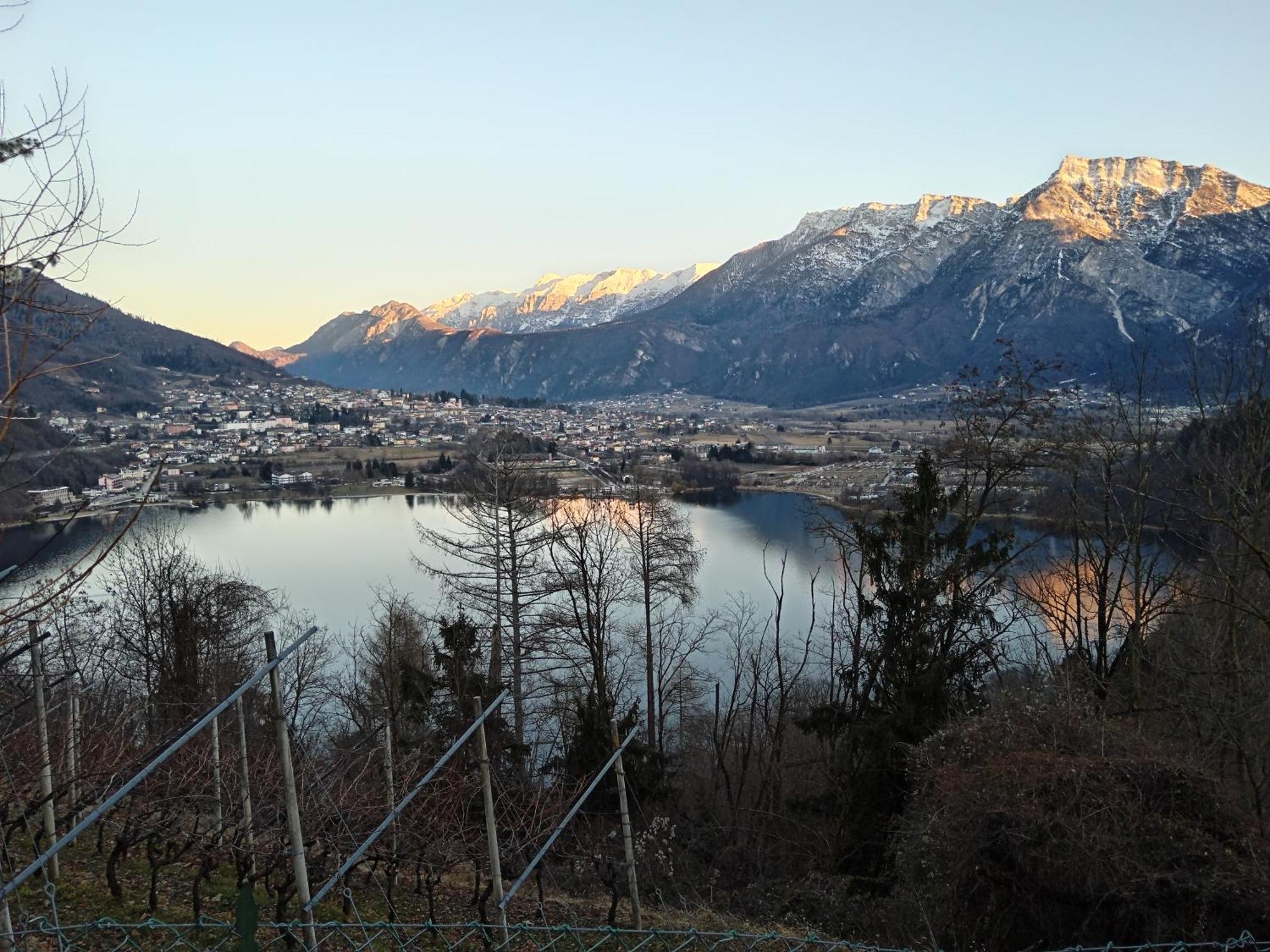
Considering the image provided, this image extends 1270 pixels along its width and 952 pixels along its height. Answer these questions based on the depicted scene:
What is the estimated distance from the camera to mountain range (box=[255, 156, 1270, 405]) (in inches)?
4860

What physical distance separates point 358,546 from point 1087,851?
90.6 feet

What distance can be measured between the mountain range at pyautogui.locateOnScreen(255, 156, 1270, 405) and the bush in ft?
331

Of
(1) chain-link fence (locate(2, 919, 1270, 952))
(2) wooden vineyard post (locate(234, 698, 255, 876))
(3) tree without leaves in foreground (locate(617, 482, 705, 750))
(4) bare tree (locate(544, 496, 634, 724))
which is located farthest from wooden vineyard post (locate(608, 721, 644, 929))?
(3) tree without leaves in foreground (locate(617, 482, 705, 750))

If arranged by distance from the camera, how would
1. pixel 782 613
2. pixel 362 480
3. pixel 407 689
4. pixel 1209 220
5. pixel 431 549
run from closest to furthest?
pixel 407 689
pixel 782 613
pixel 431 549
pixel 362 480
pixel 1209 220

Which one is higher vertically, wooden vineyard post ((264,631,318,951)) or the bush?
wooden vineyard post ((264,631,318,951))

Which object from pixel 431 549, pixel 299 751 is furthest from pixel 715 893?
pixel 431 549

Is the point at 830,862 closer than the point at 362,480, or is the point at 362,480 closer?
the point at 830,862

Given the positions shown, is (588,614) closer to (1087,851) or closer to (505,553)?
(505,553)

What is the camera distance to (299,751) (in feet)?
25.9

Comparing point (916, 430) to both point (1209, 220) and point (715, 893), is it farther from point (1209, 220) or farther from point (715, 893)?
point (1209, 220)

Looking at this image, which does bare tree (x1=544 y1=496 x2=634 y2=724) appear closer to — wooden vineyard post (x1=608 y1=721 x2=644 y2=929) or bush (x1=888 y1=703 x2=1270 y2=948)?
bush (x1=888 y1=703 x2=1270 y2=948)

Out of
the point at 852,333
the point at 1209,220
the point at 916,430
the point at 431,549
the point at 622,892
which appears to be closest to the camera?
the point at 622,892

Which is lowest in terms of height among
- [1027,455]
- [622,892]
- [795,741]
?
[795,741]

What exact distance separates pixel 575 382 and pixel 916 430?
348 ft
